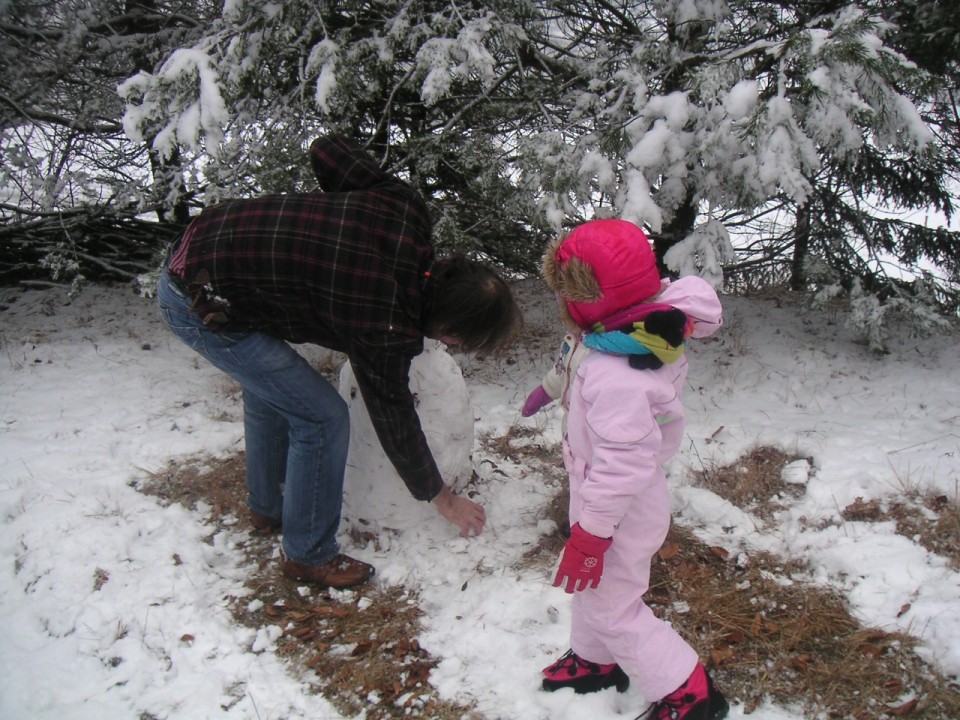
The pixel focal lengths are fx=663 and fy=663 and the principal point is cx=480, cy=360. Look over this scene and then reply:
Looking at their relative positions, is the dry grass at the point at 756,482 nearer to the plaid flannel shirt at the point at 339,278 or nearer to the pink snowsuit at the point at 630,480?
the pink snowsuit at the point at 630,480

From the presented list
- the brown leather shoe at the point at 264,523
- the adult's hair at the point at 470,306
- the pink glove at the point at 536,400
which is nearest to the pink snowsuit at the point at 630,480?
the pink glove at the point at 536,400

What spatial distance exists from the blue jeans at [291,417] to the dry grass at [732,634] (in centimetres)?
33

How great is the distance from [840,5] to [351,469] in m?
3.81

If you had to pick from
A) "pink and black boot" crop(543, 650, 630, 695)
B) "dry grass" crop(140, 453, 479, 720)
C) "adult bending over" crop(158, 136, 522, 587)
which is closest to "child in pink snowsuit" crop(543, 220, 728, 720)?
"pink and black boot" crop(543, 650, 630, 695)

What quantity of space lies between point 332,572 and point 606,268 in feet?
6.21

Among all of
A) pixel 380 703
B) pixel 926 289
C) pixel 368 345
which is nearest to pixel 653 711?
pixel 380 703

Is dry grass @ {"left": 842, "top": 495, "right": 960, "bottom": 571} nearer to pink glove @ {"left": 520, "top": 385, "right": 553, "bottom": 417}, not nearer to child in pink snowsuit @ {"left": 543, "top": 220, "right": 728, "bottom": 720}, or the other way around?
child in pink snowsuit @ {"left": 543, "top": 220, "right": 728, "bottom": 720}

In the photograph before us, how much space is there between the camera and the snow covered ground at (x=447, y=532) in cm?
248

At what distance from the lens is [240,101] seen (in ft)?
13.9

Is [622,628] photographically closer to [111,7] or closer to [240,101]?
[240,101]

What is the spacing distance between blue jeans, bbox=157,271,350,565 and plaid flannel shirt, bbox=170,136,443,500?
0.12 meters

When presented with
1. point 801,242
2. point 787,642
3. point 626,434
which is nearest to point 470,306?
point 626,434

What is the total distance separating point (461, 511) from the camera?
9.49 ft

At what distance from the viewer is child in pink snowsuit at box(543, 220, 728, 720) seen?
6.32ft
